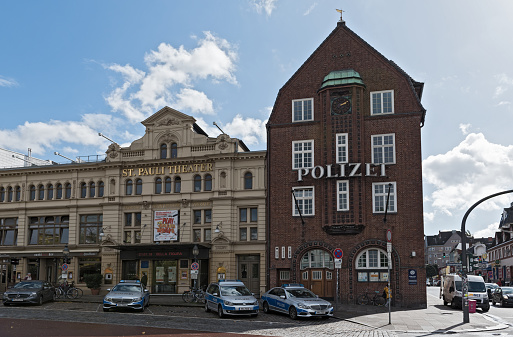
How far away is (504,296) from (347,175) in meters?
13.7

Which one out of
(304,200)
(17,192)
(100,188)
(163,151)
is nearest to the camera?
(304,200)

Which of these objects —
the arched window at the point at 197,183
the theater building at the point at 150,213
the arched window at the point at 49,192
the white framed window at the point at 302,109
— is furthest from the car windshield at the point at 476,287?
the arched window at the point at 49,192

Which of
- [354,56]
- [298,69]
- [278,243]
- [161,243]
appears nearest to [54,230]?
[161,243]

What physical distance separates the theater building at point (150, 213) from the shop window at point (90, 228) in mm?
78

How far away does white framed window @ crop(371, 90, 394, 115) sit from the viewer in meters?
37.2

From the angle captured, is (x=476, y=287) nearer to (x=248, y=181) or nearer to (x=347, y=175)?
(x=347, y=175)

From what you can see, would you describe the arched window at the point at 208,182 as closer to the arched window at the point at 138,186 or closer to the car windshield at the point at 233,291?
the arched window at the point at 138,186

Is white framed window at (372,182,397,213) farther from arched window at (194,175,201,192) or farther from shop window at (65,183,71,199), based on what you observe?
shop window at (65,183,71,199)

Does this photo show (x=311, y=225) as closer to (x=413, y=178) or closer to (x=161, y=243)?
(x=413, y=178)

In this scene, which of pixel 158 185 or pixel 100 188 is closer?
pixel 158 185

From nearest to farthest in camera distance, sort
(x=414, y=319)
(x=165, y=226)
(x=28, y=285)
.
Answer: (x=414, y=319) → (x=28, y=285) → (x=165, y=226)

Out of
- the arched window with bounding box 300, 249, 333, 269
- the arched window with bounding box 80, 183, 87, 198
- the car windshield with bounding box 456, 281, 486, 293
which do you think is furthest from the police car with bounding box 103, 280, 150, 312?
the car windshield with bounding box 456, 281, 486, 293

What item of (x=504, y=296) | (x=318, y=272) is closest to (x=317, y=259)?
(x=318, y=272)

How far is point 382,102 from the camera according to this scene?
37469 millimetres
